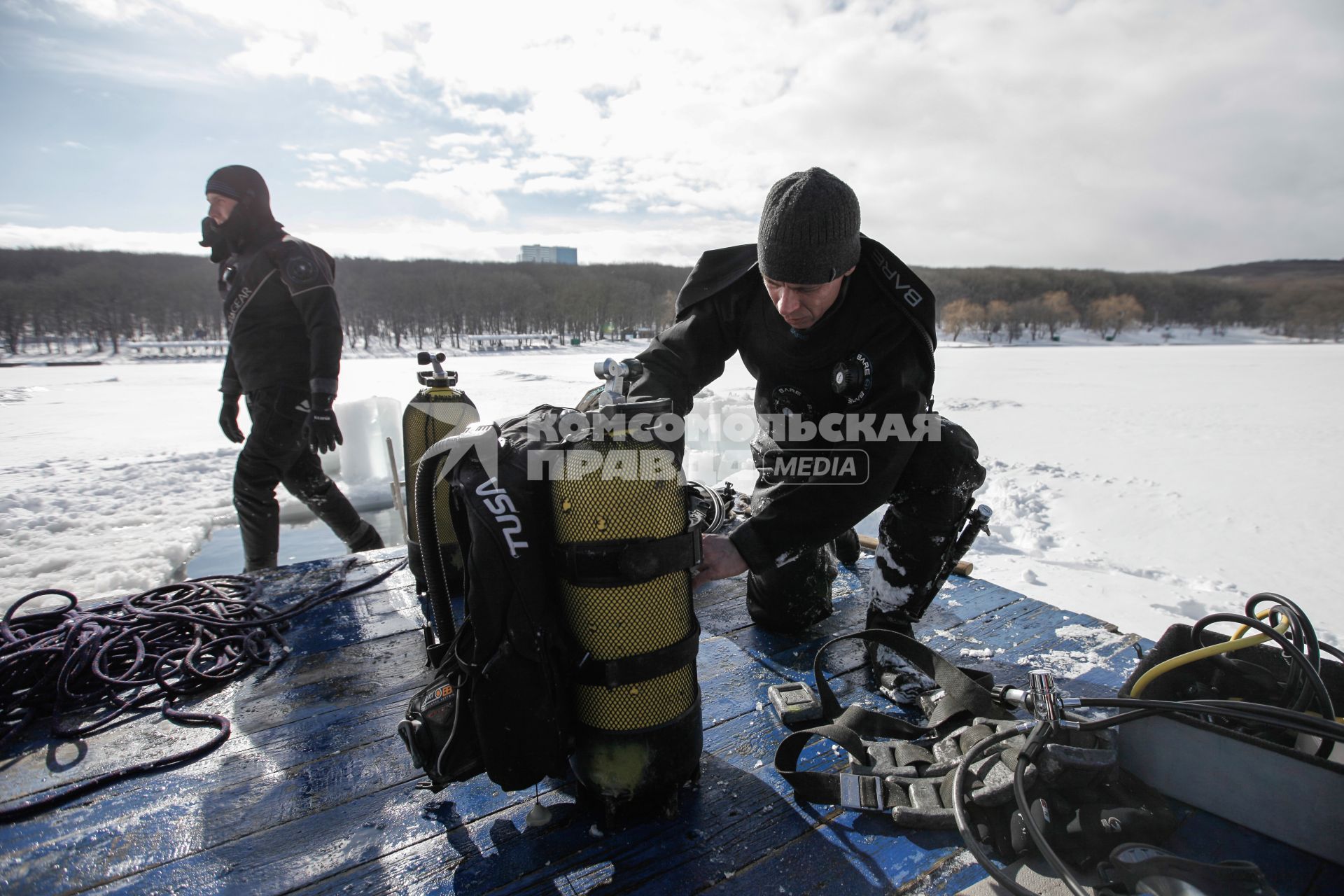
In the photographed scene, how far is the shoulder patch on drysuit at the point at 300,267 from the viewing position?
3.19 metres

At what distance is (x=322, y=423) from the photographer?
327 cm

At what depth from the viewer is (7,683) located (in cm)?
190

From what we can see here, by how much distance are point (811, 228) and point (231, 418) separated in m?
3.62

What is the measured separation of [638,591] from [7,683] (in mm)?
2020

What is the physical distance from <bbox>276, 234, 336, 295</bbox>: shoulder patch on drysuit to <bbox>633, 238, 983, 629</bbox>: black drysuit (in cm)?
202

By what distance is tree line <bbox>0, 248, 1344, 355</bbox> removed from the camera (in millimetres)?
55281

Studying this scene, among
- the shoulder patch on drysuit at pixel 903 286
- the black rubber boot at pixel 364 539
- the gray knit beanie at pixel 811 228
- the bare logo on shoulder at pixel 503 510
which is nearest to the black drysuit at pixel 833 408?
the shoulder patch on drysuit at pixel 903 286

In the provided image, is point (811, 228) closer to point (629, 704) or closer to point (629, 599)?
point (629, 599)

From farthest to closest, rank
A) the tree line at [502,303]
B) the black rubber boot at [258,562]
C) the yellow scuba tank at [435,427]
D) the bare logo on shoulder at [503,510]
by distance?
the tree line at [502,303] < the black rubber boot at [258,562] < the yellow scuba tank at [435,427] < the bare logo on shoulder at [503,510]

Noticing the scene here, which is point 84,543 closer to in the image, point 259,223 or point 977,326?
point 259,223

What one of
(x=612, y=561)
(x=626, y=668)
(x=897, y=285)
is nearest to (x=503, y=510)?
(x=612, y=561)

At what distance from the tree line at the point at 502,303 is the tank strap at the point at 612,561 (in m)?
56.5

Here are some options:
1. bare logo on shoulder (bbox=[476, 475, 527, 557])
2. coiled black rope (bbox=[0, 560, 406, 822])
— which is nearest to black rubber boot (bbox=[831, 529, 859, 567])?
bare logo on shoulder (bbox=[476, 475, 527, 557])

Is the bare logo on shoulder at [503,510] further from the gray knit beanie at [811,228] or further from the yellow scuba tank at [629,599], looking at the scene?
the gray knit beanie at [811,228]
